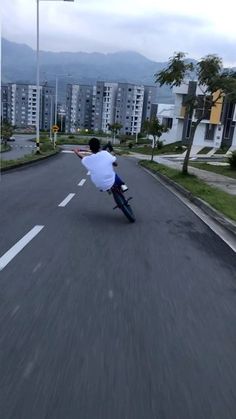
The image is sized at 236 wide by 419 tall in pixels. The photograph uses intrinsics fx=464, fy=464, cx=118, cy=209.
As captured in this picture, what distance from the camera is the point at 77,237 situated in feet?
26.3

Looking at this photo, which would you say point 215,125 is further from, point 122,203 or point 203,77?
point 122,203

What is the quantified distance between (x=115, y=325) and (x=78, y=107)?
145 meters

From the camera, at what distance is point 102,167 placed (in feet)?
31.9

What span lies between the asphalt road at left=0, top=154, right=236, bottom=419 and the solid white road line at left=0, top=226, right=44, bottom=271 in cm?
8

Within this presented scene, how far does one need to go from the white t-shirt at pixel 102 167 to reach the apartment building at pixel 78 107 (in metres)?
135

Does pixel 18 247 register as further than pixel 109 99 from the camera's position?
No

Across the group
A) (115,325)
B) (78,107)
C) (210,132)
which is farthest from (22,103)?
(115,325)

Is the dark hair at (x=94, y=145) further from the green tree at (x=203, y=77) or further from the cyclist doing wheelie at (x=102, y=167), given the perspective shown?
the green tree at (x=203, y=77)

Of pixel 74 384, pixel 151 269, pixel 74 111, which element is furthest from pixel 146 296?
pixel 74 111

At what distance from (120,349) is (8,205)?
7.76 metres

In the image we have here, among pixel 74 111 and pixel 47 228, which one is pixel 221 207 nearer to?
pixel 47 228

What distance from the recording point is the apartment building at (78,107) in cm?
14362

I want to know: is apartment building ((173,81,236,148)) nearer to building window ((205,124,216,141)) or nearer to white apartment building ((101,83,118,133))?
building window ((205,124,216,141))

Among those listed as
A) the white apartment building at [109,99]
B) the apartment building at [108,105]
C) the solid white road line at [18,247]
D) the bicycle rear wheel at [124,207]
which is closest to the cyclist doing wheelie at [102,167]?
the bicycle rear wheel at [124,207]
